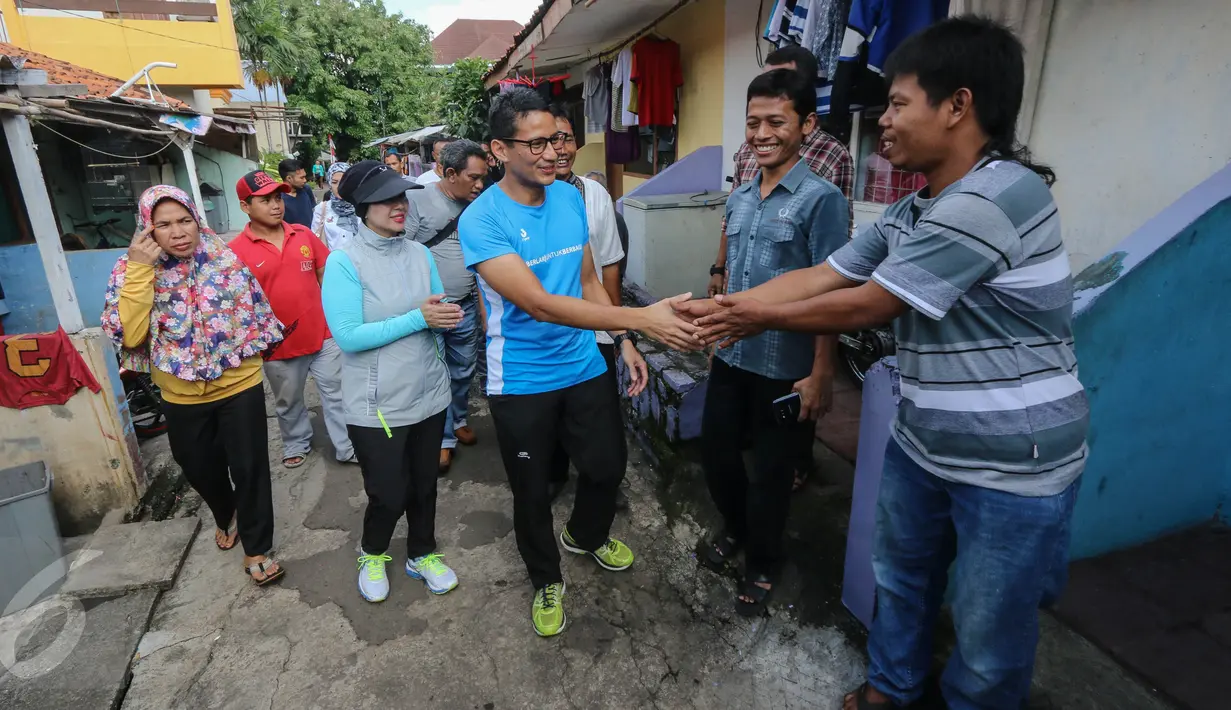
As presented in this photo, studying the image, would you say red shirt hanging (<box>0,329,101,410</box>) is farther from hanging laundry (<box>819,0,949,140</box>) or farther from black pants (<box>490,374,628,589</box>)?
hanging laundry (<box>819,0,949,140</box>)

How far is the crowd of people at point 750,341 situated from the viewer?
1.47m

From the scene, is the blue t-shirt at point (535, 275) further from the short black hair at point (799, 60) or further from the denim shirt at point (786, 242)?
the short black hair at point (799, 60)

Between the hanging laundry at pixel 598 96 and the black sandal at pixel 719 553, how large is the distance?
6579 millimetres

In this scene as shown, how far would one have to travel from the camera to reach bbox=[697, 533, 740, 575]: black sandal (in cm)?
293

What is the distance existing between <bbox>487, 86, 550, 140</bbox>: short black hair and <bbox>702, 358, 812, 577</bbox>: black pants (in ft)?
3.94

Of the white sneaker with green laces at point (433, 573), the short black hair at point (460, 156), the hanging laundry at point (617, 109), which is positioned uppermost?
the hanging laundry at point (617, 109)

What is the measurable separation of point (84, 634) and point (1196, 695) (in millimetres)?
4195

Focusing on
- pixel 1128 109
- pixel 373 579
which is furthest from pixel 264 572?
pixel 1128 109

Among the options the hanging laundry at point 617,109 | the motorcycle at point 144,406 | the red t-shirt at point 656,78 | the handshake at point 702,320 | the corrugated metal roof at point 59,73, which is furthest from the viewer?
the hanging laundry at point 617,109

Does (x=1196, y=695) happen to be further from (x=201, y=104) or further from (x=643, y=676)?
(x=201, y=104)

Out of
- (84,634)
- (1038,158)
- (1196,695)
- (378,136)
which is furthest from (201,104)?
(1196,695)

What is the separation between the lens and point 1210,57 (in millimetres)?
2527

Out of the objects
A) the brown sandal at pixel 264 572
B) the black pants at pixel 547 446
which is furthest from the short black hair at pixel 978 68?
the brown sandal at pixel 264 572

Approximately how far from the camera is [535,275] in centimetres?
234
